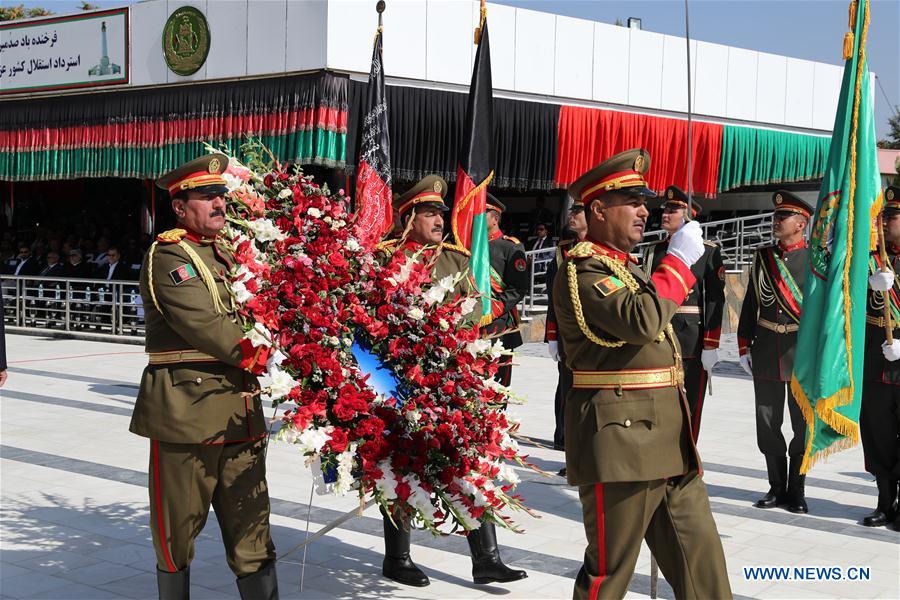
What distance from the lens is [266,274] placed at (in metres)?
4.36

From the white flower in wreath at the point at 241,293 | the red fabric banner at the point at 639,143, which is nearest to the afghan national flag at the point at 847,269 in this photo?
the white flower in wreath at the point at 241,293

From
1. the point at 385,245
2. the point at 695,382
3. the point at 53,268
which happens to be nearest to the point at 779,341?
the point at 695,382

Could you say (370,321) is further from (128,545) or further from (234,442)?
(128,545)

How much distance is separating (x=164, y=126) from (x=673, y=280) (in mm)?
15278

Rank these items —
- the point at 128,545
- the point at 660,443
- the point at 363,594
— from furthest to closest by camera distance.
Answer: the point at 128,545 < the point at 363,594 < the point at 660,443

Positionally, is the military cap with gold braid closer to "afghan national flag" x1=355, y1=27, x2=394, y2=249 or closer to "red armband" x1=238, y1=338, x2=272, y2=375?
"red armband" x1=238, y1=338, x2=272, y2=375

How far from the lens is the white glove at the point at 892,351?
6.34m

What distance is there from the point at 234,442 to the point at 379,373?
2.19 feet

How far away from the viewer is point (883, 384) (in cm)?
652

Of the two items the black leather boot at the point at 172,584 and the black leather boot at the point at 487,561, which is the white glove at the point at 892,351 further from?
the black leather boot at the point at 172,584

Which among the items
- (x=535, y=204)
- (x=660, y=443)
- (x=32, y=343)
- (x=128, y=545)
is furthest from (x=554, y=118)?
(x=660, y=443)

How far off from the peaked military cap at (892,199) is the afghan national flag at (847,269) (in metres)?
0.91

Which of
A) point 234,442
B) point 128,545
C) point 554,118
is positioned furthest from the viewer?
point 554,118

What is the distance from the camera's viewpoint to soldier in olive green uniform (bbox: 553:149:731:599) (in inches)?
151
